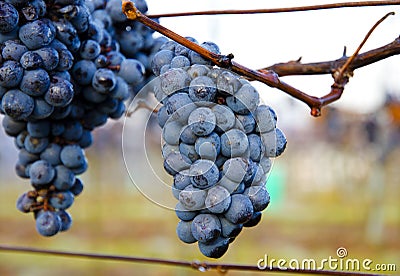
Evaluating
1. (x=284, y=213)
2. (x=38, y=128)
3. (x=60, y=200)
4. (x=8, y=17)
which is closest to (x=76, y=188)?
(x=60, y=200)

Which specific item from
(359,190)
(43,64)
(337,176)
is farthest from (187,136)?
(337,176)

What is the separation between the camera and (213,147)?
2.03 ft

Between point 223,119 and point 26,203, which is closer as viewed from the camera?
point 223,119

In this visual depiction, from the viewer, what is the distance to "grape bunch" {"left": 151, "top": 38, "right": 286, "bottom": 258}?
0.62m

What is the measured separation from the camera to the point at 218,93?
660mm

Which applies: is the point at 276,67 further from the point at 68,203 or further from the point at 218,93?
the point at 68,203

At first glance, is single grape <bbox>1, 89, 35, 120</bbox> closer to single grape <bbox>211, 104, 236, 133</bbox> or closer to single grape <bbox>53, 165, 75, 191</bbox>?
single grape <bbox>53, 165, 75, 191</bbox>

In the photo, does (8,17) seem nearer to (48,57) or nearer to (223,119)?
(48,57)

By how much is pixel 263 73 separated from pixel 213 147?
157mm

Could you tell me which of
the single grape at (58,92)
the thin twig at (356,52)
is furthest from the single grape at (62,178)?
the thin twig at (356,52)

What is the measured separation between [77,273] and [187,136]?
713 centimetres

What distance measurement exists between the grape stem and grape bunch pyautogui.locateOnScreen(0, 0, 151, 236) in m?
0.15

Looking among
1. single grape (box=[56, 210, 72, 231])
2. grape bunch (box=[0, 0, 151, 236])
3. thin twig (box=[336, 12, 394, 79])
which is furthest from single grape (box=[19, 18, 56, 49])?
thin twig (box=[336, 12, 394, 79])

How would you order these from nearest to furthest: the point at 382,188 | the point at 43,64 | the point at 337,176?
the point at 43,64
the point at 382,188
the point at 337,176
